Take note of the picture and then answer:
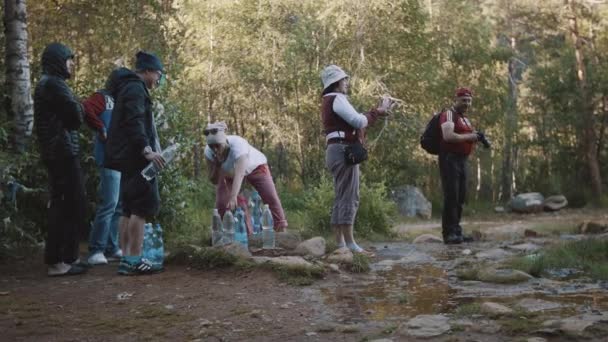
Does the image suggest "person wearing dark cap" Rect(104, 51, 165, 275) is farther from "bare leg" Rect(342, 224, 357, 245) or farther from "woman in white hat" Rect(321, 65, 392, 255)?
"bare leg" Rect(342, 224, 357, 245)

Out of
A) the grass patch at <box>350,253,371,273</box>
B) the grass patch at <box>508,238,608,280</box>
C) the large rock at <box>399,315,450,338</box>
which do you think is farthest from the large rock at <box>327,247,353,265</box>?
the large rock at <box>399,315,450,338</box>

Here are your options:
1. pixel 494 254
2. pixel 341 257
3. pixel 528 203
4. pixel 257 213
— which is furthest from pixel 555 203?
pixel 341 257

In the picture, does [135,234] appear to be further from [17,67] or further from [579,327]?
[579,327]

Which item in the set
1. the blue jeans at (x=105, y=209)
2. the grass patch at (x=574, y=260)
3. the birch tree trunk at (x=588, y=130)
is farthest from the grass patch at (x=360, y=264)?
the birch tree trunk at (x=588, y=130)

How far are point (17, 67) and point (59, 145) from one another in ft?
6.27

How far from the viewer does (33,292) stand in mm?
5293

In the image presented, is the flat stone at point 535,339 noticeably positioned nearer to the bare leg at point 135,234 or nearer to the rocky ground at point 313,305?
the rocky ground at point 313,305

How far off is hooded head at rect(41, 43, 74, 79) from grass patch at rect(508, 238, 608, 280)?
422cm

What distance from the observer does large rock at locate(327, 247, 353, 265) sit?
600cm

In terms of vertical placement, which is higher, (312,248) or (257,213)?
(257,213)

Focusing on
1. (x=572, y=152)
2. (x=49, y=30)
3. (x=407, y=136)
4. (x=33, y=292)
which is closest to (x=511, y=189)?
(x=572, y=152)

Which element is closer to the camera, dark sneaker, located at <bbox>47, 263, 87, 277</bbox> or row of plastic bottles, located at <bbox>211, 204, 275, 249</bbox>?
dark sneaker, located at <bbox>47, 263, 87, 277</bbox>

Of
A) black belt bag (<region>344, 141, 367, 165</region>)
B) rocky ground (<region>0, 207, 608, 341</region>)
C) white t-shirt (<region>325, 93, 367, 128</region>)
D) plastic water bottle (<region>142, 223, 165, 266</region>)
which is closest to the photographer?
rocky ground (<region>0, 207, 608, 341</region>)

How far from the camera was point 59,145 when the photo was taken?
5777 mm
